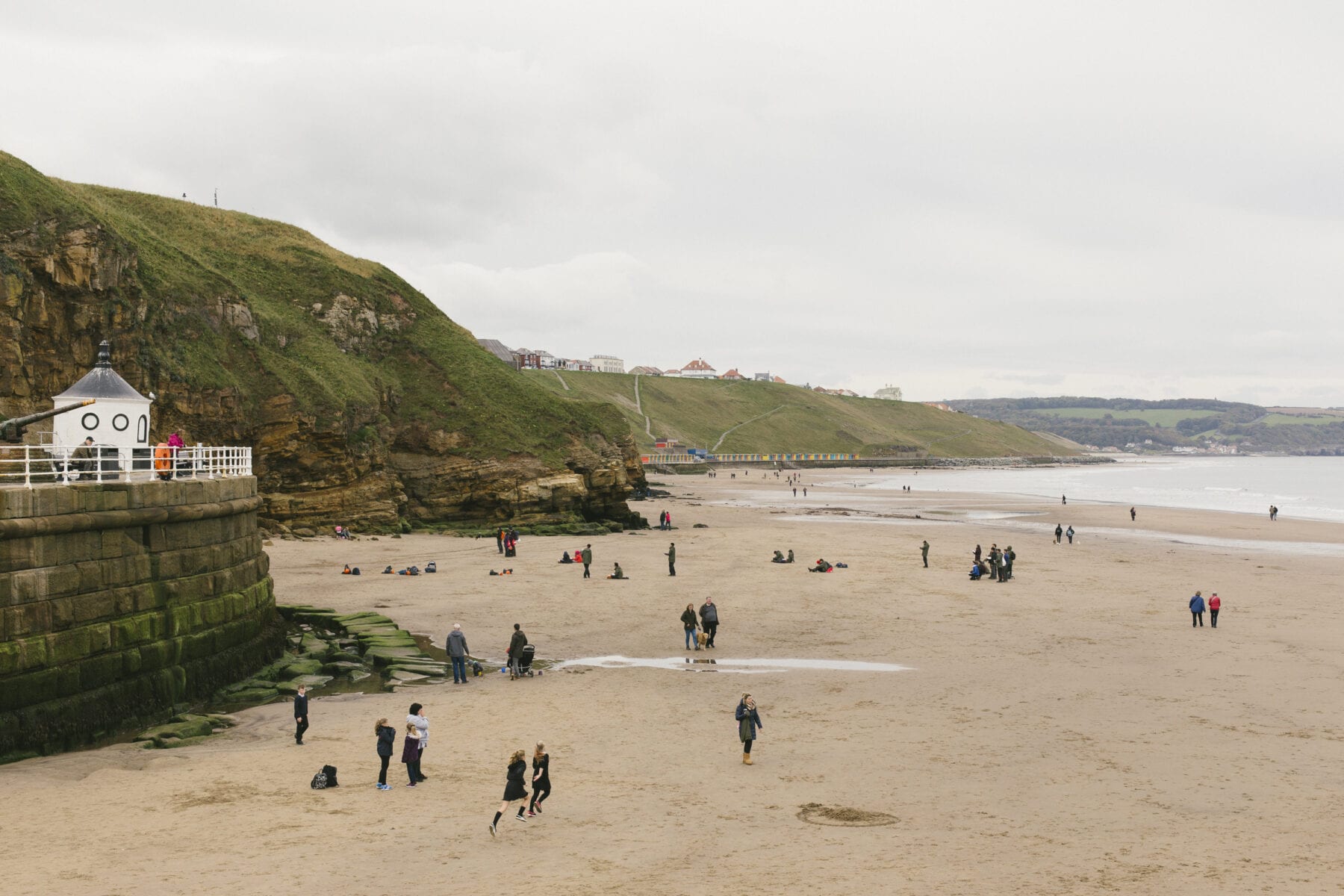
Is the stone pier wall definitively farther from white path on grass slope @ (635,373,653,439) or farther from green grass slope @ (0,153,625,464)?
white path on grass slope @ (635,373,653,439)

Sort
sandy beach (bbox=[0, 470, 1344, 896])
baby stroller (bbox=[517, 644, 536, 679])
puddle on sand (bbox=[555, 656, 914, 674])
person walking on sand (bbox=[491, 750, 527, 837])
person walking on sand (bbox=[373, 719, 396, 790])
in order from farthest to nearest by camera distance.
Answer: puddle on sand (bbox=[555, 656, 914, 674]), baby stroller (bbox=[517, 644, 536, 679]), person walking on sand (bbox=[373, 719, 396, 790]), person walking on sand (bbox=[491, 750, 527, 837]), sandy beach (bbox=[0, 470, 1344, 896])

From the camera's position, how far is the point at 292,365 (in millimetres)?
47906

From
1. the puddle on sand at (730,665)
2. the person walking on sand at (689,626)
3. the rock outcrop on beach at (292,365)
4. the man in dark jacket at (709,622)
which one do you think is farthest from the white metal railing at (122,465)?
the man in dark jacket at (709,622)

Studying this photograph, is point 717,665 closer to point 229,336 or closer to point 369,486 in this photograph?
point 369,486

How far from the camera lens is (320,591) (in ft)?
105

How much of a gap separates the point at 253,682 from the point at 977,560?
28.0 m

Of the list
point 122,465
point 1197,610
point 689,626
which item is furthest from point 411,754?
point 1197,610

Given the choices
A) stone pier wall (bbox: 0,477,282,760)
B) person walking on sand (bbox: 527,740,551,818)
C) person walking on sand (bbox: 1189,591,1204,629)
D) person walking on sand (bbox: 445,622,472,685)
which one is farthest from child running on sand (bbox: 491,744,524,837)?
person walking on sand (bbox: 1189,591,1204,629)

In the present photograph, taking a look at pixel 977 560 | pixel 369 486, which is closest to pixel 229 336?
pixel 369 486

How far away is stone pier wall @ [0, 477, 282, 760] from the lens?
50.3 ft

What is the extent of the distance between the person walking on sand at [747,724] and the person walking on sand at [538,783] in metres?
3.65

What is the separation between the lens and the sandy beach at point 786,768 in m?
11.2

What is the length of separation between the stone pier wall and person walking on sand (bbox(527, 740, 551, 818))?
29.1 ft

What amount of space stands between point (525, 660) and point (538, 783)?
8.84m
